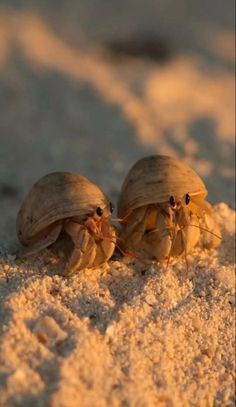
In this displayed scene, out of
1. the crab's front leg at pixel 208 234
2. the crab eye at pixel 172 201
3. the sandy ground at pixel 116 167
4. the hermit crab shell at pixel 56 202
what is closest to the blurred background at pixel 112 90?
the sandy ground at pixel 116 167

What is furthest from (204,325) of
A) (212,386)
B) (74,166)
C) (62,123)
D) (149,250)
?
(62,123)

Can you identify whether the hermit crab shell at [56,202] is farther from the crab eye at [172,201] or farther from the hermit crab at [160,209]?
the crab eye at [172,201]

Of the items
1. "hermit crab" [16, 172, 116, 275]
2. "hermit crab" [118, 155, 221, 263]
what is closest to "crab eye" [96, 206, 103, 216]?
"hermit crab" [16, 172, 116, 275]

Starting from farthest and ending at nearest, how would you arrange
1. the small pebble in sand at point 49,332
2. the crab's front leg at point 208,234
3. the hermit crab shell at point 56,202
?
the crab's front leg at point 208,234
the hermit crab shell at point 56,202
the small pebble in sand at point 49,332

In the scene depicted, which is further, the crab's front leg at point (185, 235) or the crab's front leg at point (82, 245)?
the crab's front leg at point (185, 235)

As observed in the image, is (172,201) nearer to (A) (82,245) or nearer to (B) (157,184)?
(B) (157,184)

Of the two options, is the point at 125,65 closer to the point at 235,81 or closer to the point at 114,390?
the point at 235,81

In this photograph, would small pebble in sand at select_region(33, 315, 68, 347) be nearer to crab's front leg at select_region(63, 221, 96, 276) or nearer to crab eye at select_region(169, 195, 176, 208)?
crab's front leg at select_region(63, 221, 96, 276)

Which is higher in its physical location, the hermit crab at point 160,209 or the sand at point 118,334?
the hermit crab at point 160,209
